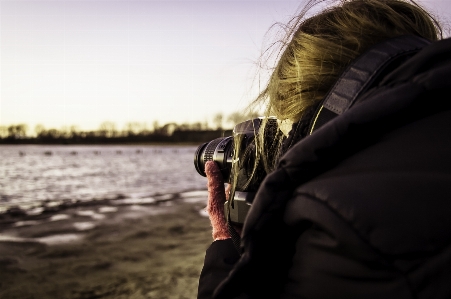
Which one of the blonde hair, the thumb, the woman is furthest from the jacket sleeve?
the blonde hair

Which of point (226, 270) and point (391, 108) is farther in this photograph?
point (226, 270)

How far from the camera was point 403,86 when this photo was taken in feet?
1.83

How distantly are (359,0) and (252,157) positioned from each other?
0.53 metres

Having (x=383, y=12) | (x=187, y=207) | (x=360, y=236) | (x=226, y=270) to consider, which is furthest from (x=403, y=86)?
(x=187, y=207)

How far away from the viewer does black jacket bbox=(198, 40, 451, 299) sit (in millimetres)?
480

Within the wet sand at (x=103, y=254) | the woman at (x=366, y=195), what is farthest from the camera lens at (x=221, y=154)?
the wet sand at (x=103, y=254)

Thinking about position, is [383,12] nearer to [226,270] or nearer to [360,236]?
[360,236]

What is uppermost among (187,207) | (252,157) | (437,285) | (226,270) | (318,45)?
(318,45)

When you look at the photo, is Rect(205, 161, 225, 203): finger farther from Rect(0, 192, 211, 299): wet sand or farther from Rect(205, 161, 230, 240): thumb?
Rect(0, 192, 211, 299): wet sand

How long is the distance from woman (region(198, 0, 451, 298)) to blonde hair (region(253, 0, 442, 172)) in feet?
0.39

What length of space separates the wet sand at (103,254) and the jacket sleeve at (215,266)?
6.44 ft

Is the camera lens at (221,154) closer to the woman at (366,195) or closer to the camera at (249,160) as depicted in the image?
the camera at (249,160)

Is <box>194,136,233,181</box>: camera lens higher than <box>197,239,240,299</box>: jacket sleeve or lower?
higher

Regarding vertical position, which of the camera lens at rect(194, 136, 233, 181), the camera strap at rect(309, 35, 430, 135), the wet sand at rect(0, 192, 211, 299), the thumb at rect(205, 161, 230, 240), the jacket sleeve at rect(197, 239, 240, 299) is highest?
the camera strap at rect(309, 35, 430, 135)
